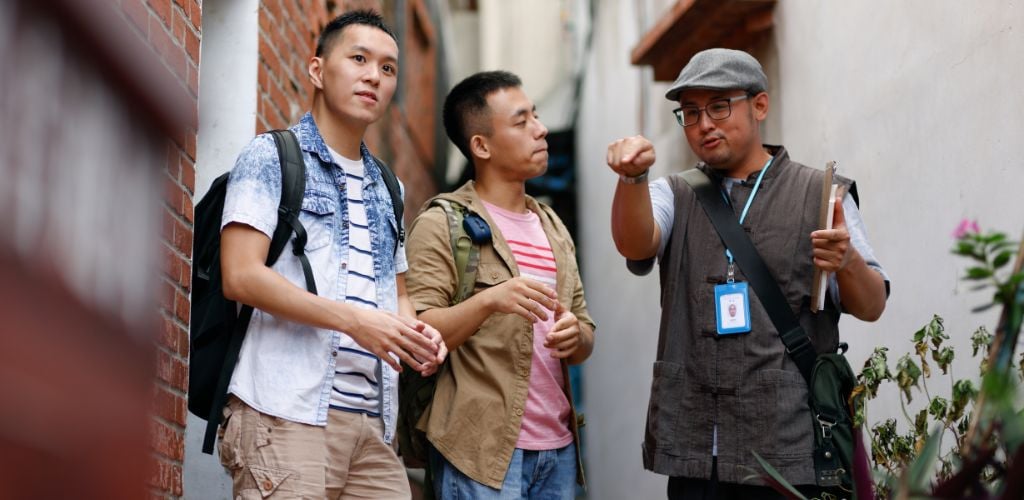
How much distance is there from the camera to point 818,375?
3178 mm

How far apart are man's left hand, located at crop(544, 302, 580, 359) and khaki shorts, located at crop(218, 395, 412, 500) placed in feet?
2.05

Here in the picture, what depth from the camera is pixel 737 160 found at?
138 inches

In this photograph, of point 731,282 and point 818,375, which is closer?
point 818,375

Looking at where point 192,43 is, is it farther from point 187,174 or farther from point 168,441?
point 168,441

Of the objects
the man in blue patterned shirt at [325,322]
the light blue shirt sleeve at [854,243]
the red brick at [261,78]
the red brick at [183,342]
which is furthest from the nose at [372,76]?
the light blue shirt sleeve at [854,243]

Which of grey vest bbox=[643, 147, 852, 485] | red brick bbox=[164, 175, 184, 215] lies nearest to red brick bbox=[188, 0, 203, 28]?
red brick bbox=[164, 175, 184, 215]

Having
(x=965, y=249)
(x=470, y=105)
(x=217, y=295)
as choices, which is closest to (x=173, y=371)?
(x=217, y=295)

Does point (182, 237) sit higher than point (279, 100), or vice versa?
point (279, 100)

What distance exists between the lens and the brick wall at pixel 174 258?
3148 millimetres

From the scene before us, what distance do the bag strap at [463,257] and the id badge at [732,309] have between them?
2.36 ft

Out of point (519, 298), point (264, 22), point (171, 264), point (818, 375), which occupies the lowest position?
point (818, 375)

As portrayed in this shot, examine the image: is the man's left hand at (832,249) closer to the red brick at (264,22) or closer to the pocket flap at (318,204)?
the pocket flap at (318,204)

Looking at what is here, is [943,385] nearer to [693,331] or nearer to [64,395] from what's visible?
[693,331]

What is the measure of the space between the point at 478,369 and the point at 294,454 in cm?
80
